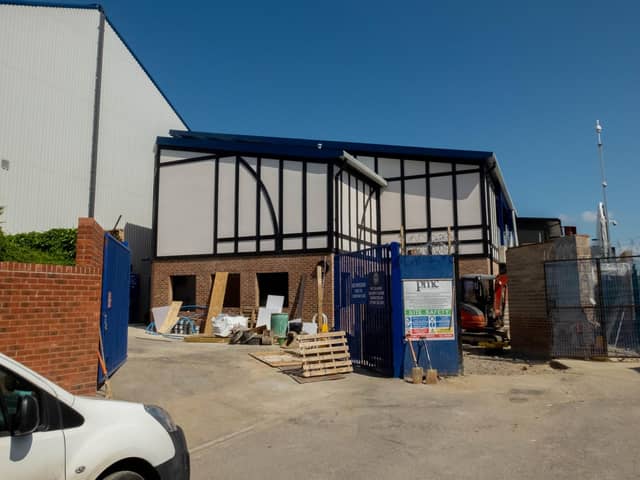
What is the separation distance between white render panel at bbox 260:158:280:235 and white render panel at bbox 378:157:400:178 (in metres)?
5.93

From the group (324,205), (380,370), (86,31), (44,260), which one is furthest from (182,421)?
(86,31)

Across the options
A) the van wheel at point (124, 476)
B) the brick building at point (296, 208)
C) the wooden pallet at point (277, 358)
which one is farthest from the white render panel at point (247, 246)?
the van wheel at point (124, 476)

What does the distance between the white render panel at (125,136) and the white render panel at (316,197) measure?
9.87 meters

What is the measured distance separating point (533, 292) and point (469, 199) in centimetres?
882

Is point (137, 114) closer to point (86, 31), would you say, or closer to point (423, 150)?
point (86, 31)

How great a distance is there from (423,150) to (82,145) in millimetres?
15287

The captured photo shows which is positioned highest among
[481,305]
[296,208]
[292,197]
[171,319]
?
[292,197]

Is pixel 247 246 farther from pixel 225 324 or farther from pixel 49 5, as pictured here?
pixel 49 5

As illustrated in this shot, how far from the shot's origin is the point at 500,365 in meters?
12.6

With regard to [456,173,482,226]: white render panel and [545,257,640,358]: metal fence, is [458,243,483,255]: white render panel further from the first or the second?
[545,257,640,358]: metal fence

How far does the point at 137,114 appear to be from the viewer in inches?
998

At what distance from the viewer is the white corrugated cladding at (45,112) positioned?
61.1 feet

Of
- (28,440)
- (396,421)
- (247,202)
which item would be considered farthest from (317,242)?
(28,440)

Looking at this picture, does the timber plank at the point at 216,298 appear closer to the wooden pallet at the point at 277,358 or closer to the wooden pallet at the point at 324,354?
the wooden pallet at the point at 277,358
